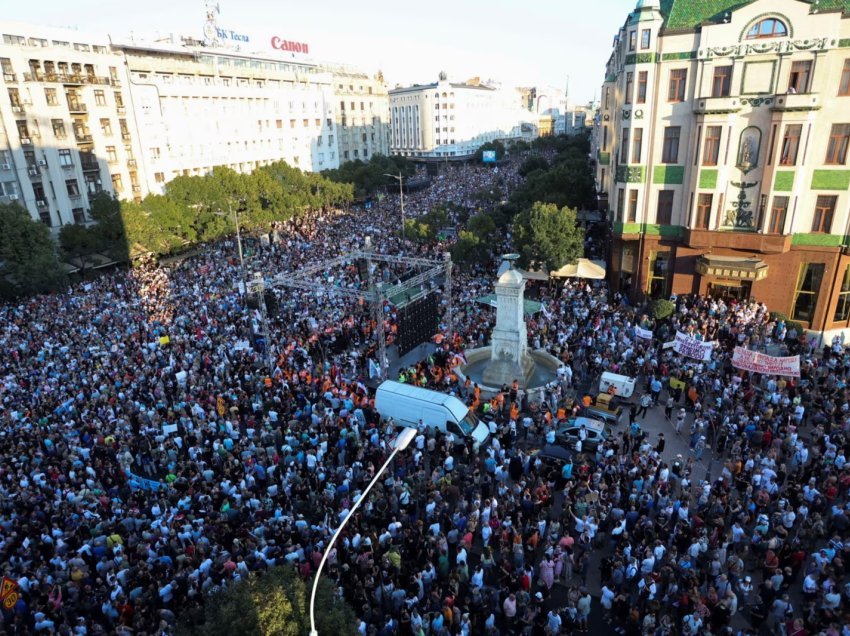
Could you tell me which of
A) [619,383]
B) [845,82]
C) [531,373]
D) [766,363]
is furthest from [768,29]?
[531,373]

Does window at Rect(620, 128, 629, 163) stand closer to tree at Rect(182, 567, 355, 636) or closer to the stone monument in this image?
the stone monument

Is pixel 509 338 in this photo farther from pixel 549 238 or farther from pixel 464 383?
pixel 549 238

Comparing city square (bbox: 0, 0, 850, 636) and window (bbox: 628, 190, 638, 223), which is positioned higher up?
window (bbox: 628, 190, 638, 223)

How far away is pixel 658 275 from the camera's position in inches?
1224

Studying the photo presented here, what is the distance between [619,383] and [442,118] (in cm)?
12299

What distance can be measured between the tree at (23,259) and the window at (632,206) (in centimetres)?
3660

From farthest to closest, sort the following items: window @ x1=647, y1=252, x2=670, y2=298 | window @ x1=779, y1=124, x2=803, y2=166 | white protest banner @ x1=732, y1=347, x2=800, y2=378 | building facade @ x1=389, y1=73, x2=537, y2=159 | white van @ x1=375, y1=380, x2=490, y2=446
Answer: building facade @ x1=389, y1=73, x2=537, y2=159 → window @ x1=647, y1=252, x2=670, y2=298 → window @ x1=779, y1=124, x2=803, y2=166 → white protest banner @ x1=732, y1=347, x2=800, y2=378 → white van @ x1=375, y1=380, x2=490, y2=446

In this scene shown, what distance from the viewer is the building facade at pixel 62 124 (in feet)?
142

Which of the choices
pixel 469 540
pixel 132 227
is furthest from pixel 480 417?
pixel 132 227

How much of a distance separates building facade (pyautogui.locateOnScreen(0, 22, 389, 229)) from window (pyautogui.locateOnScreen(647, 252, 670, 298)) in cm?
4641

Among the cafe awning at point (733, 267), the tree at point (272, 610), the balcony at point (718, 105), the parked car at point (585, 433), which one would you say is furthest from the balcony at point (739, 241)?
the tree at point (272, 610)

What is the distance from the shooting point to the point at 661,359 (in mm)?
22891

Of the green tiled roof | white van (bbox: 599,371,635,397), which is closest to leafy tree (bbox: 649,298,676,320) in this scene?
white van (bbox: 599,371,635,397)

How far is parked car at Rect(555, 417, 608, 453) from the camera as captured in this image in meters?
17.7
